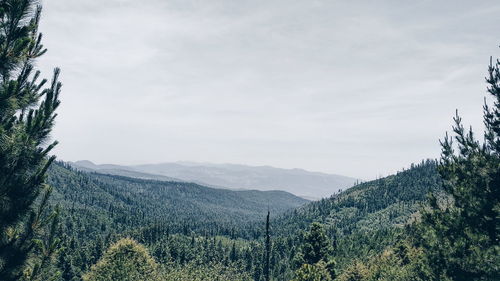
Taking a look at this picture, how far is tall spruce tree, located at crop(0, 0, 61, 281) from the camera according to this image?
10.1 metres

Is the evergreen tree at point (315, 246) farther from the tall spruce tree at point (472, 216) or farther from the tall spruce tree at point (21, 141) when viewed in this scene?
the tall spruce tree at point (21, 141)

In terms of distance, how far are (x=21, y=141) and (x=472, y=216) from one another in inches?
1028

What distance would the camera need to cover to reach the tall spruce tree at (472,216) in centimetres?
2164

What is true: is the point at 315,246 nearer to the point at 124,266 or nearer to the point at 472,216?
the point at 124,266

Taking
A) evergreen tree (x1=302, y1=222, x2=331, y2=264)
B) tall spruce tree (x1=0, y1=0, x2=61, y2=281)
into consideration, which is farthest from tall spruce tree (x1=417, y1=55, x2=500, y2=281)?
evergreen tree (x1=302, y1=222, x2=331, y2=264)

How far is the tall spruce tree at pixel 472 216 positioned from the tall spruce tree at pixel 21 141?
23571 millimetres

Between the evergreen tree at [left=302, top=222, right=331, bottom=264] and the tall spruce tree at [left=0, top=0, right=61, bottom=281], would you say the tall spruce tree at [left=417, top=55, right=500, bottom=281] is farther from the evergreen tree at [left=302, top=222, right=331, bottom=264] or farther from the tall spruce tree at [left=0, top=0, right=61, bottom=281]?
the evergreen tree at [left=302, top=222, right=331, bottom=264]

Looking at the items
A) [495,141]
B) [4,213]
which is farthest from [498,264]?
[4,213]

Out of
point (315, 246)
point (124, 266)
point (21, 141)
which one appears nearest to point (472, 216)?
point (21, 141)

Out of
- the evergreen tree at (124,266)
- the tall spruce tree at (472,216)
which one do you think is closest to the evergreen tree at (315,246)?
the evergreen tree at (124,266)

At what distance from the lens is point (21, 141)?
33.0 feet

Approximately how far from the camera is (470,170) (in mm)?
24328

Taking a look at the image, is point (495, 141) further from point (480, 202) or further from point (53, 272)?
point (53, 272)

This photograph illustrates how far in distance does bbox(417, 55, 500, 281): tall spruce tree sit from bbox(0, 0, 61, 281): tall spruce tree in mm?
23571
